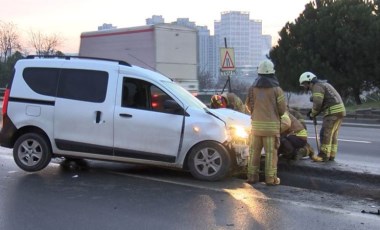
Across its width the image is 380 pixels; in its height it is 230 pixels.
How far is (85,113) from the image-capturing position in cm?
765

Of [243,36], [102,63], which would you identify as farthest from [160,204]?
[243,36]

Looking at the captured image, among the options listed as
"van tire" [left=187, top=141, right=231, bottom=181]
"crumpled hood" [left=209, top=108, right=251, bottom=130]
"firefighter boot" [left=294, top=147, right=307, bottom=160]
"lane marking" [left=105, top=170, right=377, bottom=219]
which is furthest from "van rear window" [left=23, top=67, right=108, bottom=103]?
"firefighter boot" [left=294, top=147, right=307, bottom=160]

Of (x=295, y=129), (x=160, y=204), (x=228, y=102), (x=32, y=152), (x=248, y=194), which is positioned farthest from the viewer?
(x=228, y=102)

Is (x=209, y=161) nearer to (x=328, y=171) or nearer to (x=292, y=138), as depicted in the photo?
(x=292, y=138)

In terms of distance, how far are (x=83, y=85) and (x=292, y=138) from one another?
340 centimetres

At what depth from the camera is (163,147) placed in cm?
745

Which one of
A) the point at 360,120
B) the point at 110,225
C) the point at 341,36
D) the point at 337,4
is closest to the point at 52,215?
the point at 110,225

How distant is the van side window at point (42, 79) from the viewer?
7.88 meters

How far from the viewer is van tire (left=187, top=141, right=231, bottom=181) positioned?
737 cm

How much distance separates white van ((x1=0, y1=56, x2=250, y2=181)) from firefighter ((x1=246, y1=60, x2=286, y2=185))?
0.42m

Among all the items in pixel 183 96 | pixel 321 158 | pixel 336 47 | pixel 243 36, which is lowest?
pixel 321 158

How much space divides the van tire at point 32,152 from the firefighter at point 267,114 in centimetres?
317

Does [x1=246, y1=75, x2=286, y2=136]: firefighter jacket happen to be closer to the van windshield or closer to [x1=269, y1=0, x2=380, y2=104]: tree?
the van windshield

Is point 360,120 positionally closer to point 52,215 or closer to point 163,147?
point 163,147
